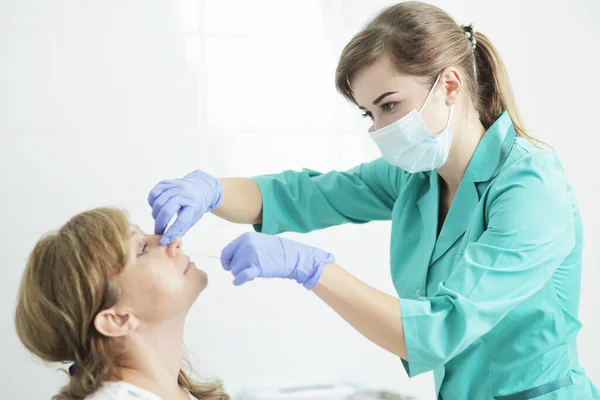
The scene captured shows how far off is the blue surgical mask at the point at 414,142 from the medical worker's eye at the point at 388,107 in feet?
0.11

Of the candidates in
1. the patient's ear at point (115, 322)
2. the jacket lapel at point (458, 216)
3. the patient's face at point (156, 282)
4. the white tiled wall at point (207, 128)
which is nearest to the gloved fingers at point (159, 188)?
the patient's face at point (156, 282)

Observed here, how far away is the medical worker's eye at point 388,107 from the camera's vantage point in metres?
1.50

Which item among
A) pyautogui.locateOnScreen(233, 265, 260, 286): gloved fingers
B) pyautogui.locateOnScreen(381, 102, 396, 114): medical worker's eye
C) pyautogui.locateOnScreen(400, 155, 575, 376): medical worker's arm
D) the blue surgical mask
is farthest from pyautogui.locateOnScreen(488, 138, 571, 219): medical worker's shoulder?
pyautogui.locateOnScreen(233, 265, 260, 286): gloved fingers

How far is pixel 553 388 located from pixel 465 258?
0.40 meters

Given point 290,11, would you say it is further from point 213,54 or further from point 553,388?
point 553,388

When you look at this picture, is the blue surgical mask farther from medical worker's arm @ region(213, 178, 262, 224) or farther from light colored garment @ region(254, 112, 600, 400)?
medical worker's arm @ region(213, 178, 262, 224)

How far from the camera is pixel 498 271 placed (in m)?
1.29

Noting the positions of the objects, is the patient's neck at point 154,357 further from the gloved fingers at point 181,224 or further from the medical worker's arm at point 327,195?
the medical worker's arm at point 327,195

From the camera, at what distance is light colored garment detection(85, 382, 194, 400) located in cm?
135

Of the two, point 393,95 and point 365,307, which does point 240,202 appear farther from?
point 365,307

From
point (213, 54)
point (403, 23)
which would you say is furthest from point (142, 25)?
point (403, 23)

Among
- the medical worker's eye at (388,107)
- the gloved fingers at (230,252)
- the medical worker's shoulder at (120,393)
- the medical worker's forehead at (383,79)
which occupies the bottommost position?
the medical worker's shoulder at (120,393)

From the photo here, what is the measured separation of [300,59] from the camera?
2420mm

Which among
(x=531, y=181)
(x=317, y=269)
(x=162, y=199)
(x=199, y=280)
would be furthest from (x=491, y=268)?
(x=162, y=199)
